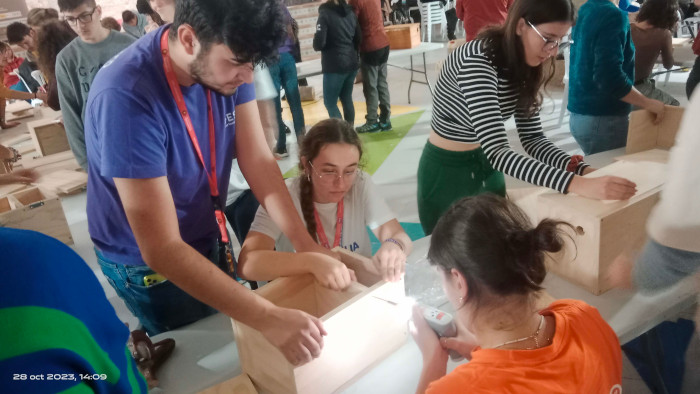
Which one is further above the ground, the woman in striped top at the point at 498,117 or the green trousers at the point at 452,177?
the woman in striped top at the point at 498,117

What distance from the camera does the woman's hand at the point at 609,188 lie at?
4.93ft

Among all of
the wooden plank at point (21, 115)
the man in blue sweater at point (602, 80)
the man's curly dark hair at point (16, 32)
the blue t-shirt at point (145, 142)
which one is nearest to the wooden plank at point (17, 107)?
the wooden plank at point (21, 115)

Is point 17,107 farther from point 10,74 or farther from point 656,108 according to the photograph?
point 656,108

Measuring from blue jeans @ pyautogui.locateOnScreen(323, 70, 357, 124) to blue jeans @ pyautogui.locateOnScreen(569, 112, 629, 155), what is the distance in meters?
2.75

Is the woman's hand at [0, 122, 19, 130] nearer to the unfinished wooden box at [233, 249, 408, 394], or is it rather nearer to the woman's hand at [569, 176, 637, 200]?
the unfinished wooden box at [233, 249, 408, 394]

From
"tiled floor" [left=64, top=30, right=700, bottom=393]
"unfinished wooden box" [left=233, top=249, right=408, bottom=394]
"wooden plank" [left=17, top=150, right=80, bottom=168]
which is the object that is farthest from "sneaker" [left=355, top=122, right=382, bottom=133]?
"unfinished wooden box" [left=233, top=249, right=408, bottom=394]

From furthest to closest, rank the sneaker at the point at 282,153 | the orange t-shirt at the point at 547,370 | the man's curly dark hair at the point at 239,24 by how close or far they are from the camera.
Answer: the sneaker at the point at 282,153, the man's curly dark hair at the point at 239,24, the orange t-shirt at the point at 547,370

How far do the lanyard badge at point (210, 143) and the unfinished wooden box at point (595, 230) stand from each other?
0.98m

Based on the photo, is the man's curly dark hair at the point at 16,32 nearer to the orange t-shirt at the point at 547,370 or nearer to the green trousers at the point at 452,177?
the green trousers at the point at 452,177

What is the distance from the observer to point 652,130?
7.93 ft

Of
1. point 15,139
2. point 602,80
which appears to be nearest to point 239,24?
point 602,80

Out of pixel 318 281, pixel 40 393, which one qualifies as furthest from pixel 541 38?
pixel 40 393

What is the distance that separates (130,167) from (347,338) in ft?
2.05

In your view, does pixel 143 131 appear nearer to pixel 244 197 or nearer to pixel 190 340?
pixel 190 340
